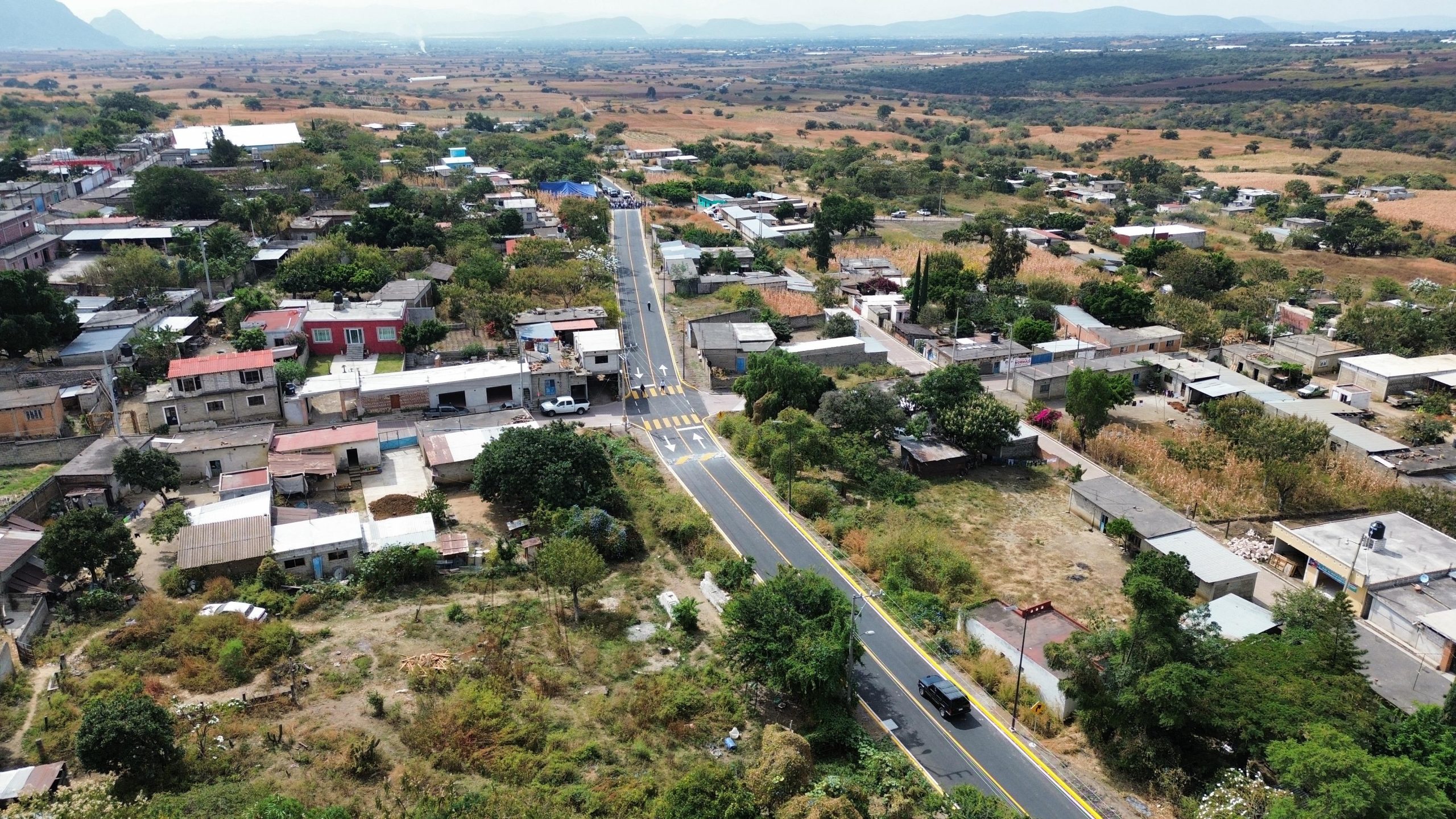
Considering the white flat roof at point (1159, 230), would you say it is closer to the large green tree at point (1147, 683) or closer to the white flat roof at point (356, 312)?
the white flat roof at point (356, 312)

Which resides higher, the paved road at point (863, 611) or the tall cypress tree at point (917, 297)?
the tall cypress tree at point (917, 297)

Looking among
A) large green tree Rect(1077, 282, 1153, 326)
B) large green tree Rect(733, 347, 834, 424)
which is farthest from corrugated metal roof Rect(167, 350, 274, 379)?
large green tree Rect(1077, 282, 1153, 326)

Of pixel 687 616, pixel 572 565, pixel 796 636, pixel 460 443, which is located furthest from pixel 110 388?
pixel 796 636

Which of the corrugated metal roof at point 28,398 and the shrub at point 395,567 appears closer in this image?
the shrub at point 395,567

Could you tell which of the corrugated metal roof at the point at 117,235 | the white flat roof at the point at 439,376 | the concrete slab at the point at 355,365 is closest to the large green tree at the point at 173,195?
the corrugated metal roof at the point at 117,235

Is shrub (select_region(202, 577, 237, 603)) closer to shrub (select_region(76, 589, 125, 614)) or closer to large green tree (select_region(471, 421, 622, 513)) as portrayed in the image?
shrub (select_region(76, 589, 125, 614))

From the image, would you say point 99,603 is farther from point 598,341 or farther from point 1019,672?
point 1019,672

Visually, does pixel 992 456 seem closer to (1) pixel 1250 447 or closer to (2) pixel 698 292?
(1) pixel 1250 447
